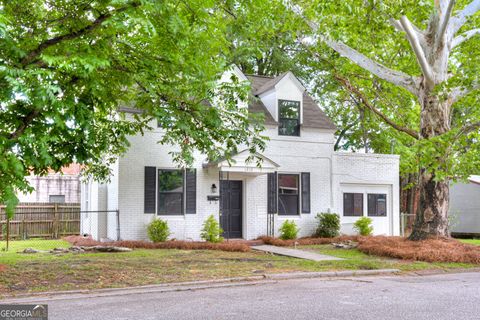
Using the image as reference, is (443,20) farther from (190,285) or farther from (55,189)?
(55,189)

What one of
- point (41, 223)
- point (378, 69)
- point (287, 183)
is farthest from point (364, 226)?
point (41, 223)

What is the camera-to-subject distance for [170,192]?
17.4 m

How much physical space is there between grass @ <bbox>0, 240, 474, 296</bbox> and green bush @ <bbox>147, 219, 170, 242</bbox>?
1545 mm

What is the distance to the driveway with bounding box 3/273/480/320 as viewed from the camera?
6914 mm

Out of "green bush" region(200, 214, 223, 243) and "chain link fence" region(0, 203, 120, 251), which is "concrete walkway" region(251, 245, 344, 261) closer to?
"green bush" region(200, 214, 223, 243)

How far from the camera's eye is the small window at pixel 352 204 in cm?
2056

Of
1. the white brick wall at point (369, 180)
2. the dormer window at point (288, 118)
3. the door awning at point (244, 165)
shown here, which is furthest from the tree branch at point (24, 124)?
the white brick wall at point (369, 180)

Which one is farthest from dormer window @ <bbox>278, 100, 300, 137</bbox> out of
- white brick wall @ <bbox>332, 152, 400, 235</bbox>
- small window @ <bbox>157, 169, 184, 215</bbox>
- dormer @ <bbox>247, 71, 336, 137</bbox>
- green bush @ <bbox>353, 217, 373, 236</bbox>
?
small window @ <bbox>157, 169, 184, 215</bbox>

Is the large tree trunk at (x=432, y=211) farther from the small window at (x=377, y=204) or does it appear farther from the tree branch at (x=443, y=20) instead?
the small window at (x=377, y=204)

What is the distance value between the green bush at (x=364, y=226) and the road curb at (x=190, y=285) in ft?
27.9

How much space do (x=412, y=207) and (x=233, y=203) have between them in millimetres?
15238

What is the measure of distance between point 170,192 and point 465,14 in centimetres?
1131

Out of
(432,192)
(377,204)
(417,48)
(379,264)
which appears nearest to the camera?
(379,264)

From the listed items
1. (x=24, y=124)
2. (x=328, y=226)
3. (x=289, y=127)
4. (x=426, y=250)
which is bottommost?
(x=426, y=250)
